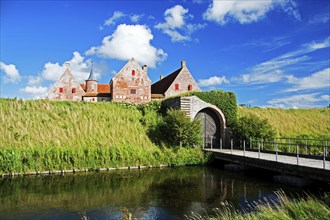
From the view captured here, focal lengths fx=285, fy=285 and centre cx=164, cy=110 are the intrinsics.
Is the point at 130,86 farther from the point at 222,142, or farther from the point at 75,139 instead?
the point at 75,139

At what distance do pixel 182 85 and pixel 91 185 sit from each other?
80.6 ft

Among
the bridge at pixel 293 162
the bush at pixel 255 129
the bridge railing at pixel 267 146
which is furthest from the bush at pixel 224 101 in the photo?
the bridge at pixel 293 162

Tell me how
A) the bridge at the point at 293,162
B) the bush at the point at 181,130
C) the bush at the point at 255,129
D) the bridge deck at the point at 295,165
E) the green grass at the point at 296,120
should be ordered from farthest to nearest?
the green grass at the point at 296,120
the bush at the point at 255,129
the bush at the point at 181,130
the bridge at the point at 293,162
the bridge deck at the point at 295,165

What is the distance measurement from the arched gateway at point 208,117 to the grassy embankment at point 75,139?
3.15 meters

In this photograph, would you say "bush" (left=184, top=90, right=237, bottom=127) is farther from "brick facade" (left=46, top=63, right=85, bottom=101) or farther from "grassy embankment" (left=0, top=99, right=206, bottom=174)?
"brick facade" (left=46, top=63, right=85, bottom=101)


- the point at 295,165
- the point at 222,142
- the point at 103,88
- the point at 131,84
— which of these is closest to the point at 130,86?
the point at 131,84

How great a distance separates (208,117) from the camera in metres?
22.9

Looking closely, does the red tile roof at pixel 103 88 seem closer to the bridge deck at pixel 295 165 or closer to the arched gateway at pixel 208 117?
the arched gateway at pixel 208 117

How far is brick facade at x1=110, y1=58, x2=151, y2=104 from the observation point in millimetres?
34125

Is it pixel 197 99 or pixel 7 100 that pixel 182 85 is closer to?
pixel 197 99

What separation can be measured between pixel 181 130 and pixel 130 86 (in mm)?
16844

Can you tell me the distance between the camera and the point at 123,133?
19.9 metres

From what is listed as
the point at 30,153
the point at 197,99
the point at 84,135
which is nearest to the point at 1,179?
the point at 30,153

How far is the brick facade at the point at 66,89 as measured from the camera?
37.2m
